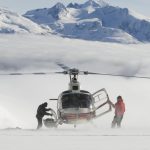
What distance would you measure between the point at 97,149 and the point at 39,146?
64.5 inches

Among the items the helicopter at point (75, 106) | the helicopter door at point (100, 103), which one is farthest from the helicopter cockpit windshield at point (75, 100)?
the helicopter door at point (100, 103)

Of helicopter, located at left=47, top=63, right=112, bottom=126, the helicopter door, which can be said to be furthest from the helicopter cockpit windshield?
the helicopter door

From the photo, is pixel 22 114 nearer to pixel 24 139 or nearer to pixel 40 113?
pixel 40 113

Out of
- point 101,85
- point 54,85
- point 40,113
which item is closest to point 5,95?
point 54,85

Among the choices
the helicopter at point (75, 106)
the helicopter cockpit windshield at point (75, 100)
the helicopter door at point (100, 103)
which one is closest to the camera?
the helicopter at point (75, 106)

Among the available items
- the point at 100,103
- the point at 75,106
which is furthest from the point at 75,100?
the point at 100,103

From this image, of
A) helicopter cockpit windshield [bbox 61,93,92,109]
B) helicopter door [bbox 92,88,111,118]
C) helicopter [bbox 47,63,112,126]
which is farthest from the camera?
helicopter door [bbox 92,88,111,118]

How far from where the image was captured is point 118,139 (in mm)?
16125

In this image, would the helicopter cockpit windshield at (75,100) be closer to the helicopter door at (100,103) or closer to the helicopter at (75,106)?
the helicopter at (75,106)

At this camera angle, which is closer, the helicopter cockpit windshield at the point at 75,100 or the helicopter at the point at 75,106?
the helicopter at the point at 75,106

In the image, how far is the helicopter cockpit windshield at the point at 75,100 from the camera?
2461cm

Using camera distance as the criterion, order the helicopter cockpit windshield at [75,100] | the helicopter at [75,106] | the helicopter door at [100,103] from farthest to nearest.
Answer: the helicopter door at [100,103] < the helicopter cockpit windshield at [75,100] < the helicopter at [75,106]

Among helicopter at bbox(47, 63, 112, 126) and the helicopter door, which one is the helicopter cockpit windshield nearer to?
helicopter at bbox(47, 63, 112, 126)

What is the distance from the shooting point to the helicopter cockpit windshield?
2461 centimetres
